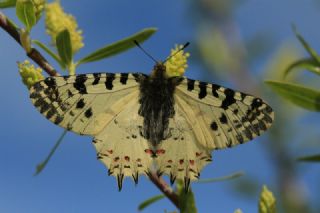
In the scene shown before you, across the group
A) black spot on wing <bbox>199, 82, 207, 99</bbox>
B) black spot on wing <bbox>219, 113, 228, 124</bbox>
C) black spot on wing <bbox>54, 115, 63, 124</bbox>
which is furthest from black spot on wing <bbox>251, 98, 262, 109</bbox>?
black spot on wing <bbox>54, 115, 63, 124</bbox>

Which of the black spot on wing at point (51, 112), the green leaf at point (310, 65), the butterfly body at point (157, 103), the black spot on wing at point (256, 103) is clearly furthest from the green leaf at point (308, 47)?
the black spot on wing at point (51, 112)

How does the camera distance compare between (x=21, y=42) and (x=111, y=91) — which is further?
(x=111, y=91)

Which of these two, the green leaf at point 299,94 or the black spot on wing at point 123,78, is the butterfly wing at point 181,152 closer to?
the black spot on wing at point 123,78

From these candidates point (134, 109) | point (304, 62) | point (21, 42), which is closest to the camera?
point (21, 42)

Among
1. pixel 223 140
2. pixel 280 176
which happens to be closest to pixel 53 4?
pixel 223 140

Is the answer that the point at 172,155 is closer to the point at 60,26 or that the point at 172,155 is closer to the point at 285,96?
the point at 285,96

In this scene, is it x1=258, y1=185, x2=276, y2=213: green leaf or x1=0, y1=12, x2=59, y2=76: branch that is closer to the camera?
x1=258, y1=185, x2=276, y2=213: green leaf

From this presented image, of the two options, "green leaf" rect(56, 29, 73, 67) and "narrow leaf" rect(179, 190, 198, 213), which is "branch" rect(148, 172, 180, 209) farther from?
"green leaf" rect(56, 29, 73, 67)

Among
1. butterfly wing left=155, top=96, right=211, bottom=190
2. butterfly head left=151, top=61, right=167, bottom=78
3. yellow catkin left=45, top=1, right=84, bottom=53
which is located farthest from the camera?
yellow catkin left=45, top=1, right=84, bottom=53
